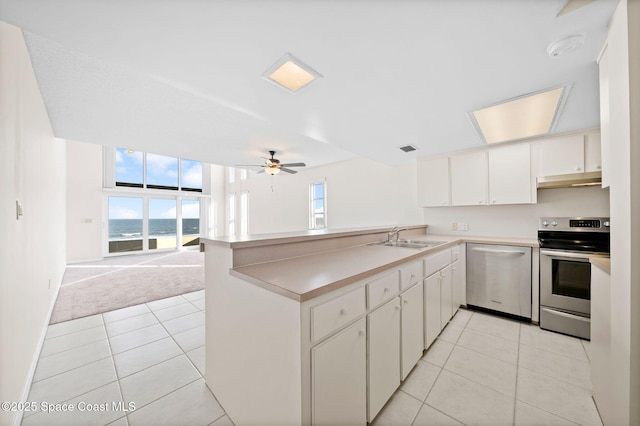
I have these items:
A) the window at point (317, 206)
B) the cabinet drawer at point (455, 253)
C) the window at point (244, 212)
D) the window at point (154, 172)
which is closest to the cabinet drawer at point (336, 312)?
the cabinet drawer at point (455, 253)

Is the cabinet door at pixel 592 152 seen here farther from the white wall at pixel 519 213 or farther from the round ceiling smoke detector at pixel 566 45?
the round ceiling smoke detector at pixel 566 45

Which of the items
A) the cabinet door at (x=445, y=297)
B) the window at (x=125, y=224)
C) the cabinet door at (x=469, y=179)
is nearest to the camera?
the cabinet door at (x=445, y=297)

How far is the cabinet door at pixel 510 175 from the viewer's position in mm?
2887

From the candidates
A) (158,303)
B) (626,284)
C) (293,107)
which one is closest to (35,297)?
(158,303)

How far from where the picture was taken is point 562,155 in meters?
2.67

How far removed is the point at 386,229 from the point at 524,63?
191 cm

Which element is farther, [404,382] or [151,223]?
[151,223]

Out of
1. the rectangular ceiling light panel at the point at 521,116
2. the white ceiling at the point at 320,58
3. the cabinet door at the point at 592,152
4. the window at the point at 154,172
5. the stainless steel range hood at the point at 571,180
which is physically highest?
the window at the point at 154,172

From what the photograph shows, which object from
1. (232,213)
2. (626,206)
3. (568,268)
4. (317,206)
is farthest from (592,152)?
(232,213)

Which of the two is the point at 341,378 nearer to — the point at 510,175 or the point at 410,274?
the point at 410,274

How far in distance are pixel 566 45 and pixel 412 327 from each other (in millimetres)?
2064

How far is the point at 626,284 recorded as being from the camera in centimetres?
103

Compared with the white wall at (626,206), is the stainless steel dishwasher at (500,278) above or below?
below

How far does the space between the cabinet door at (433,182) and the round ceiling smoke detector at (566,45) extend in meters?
2.14
